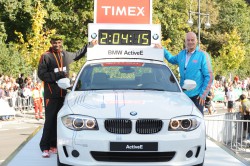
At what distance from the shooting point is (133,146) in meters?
6.01

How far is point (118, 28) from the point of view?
35.8ft

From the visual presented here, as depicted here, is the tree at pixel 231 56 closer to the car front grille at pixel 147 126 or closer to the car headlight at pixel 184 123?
the car headlight at pixel 184 123

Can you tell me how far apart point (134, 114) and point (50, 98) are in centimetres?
211

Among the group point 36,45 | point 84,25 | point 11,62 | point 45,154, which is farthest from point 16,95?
point 45,154

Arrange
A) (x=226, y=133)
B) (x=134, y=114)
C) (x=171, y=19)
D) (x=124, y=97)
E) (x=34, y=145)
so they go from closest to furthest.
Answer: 1. (x=134, y=114)
2. (x=124, y=97)
3. (x=34, y=145)
4. (x=226, y=133)
5. (x=171, y=19)

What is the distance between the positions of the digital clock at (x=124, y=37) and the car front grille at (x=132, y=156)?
471 cm

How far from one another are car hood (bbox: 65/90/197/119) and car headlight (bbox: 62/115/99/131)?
0.06m

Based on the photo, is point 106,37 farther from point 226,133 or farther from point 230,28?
point 230,28

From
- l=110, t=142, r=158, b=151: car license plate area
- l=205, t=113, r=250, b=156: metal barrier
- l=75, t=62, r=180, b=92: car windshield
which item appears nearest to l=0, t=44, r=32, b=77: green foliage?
l=205, t=113, r=250, b=156: metal barrier

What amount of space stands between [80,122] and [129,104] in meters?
0.63

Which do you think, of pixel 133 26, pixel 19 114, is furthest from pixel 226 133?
pixel 19 114

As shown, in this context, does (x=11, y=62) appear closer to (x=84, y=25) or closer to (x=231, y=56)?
(x=84, y=25)

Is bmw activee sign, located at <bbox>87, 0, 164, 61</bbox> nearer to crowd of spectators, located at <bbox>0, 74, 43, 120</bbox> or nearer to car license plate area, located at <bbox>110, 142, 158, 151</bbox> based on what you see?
car license plate area, located at <bbox>110, 142, 158, 151</bbox>

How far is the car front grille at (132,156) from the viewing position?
6.06 meters
